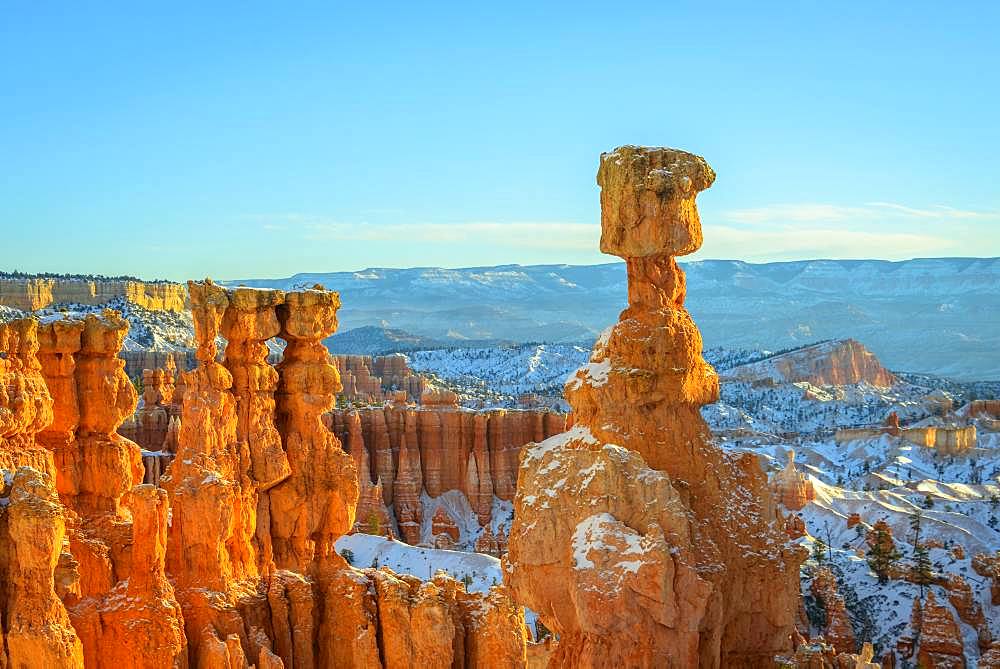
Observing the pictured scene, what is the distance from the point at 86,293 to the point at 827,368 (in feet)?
270

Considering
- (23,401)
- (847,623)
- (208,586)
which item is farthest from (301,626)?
(847,623)

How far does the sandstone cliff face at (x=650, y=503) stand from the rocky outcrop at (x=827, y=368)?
135960 millimetres

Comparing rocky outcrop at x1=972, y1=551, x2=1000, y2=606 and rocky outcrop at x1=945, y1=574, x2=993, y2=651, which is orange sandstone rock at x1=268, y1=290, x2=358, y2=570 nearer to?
rocky outcrop at x1=945, y1=574, x2=993, y2=651

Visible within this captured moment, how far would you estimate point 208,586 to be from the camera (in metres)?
21.7

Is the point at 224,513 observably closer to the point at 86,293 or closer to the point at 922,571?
the point at 922,571

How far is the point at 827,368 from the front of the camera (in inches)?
6112

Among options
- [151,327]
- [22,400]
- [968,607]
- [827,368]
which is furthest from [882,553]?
[827,368]

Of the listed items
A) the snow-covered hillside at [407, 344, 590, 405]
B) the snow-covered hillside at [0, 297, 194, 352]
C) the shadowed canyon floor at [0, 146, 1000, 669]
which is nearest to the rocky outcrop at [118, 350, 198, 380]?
the snow-covered hillside at [0, 297, 194, 352]

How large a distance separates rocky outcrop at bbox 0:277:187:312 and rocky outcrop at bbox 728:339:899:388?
212 ft

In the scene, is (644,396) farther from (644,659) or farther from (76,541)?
(76,541)

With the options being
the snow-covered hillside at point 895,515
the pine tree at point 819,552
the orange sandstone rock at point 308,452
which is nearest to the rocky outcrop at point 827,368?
the snow-covered hillside at point 895,515

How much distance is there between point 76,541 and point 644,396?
36.0ft

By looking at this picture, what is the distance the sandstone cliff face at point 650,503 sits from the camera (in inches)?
494

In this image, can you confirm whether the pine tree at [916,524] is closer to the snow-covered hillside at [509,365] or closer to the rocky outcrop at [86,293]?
the rocky outcrop at [86,293]
